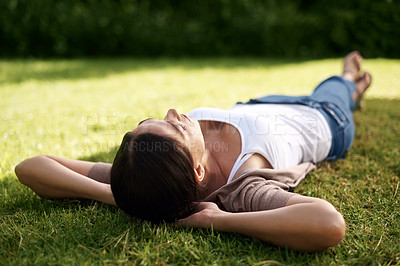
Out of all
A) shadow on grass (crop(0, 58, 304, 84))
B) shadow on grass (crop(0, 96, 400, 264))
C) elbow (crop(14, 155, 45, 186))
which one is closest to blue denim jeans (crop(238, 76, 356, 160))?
shadow on grass (crop(0, 96, 400, 264))

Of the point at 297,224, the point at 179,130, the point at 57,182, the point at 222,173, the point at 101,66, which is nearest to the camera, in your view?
the point at 297,224

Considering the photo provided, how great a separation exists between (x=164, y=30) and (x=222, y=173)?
32.3 ft

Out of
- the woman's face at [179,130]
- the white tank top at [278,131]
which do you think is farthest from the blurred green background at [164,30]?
the woman's face at [179,130]

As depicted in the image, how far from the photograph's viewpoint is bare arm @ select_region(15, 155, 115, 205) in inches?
80.3

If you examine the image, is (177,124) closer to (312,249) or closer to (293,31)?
(312,249)

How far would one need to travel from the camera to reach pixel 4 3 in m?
11.0

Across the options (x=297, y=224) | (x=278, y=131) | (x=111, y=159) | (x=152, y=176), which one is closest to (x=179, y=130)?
(x=152, y=176)

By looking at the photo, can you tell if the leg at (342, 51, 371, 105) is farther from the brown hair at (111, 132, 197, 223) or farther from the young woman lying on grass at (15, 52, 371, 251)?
the brown hair at (111, 132, 197, 223)

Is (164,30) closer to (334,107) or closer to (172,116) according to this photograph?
(334,107)

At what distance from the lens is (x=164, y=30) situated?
37.2 ft

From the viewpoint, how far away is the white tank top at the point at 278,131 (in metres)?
2.15

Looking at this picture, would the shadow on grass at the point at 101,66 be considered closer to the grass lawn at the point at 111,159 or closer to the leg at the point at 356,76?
the grass lawn at the point at 111,159

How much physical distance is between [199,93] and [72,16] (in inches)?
292

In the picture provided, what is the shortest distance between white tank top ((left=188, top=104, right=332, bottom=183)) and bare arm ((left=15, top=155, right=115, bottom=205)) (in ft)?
2.41
